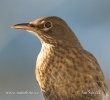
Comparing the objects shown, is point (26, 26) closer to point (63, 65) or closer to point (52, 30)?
point (52, 30)

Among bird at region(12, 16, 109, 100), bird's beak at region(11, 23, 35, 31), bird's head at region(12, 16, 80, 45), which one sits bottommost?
bird at region(12, 16, 109, 100)

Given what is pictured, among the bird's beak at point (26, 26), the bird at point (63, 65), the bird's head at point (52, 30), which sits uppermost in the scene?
the bird's beak at point (26, 26)

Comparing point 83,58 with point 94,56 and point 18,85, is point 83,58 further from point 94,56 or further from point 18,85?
point 18,85

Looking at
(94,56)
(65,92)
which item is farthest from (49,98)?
(94,56)

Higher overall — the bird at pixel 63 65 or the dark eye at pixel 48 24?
the dark eye at pixel 48 24

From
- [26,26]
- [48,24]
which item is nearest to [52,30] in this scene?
[48,24]

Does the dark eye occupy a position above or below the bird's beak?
below
